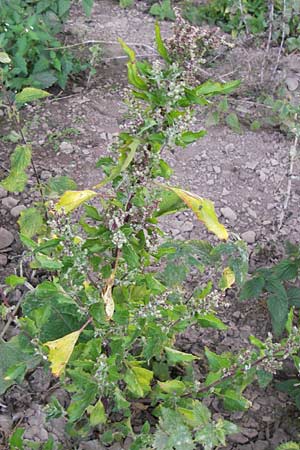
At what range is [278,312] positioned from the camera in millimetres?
2473

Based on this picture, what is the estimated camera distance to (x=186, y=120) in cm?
147

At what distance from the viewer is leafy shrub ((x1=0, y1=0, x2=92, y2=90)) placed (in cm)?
322

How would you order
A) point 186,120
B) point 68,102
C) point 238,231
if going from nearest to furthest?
1. point 186,120
2. point 238,231
3. point 68,102

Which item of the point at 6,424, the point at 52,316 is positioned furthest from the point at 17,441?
the point at 52,316

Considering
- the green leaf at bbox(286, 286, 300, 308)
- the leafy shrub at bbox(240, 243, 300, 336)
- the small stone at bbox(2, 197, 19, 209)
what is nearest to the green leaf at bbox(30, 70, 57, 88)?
the small stone at bbox(2, 197, 19, 209)

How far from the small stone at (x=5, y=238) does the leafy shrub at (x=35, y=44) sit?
76cm

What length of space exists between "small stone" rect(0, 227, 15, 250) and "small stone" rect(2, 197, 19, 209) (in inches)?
5.8

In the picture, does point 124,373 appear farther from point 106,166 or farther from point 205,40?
point 205,40

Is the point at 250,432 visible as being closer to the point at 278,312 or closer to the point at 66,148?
the point at 278,312

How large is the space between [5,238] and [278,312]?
3.76 feet

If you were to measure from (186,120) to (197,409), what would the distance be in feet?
2.82

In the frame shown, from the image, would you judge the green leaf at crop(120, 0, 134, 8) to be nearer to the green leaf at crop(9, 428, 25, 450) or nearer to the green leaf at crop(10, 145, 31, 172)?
the green leaf at crop(10, 145, 31, 172)

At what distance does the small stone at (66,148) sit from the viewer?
3.21m

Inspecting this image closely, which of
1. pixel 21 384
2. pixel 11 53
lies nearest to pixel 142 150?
pixel 21 384
